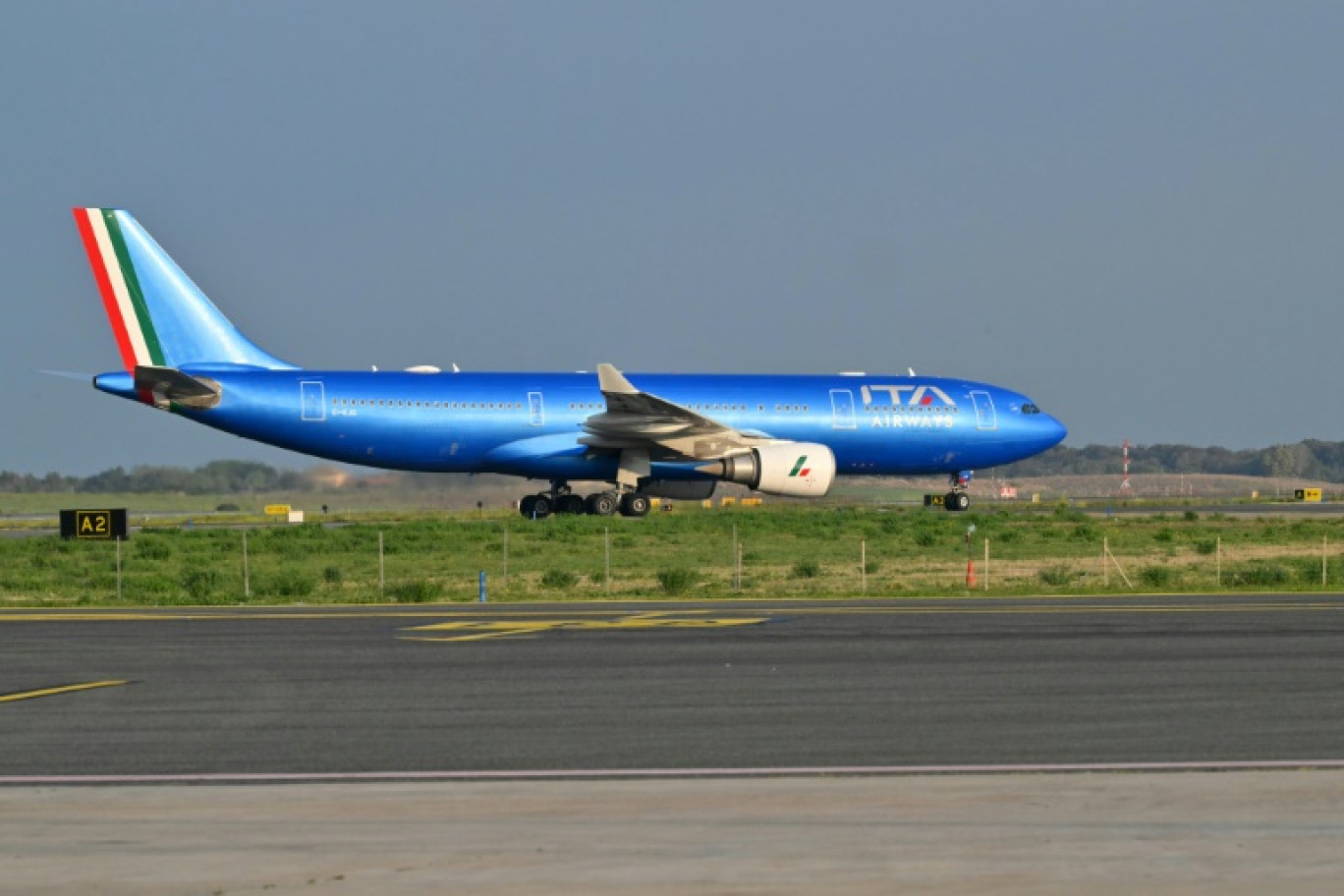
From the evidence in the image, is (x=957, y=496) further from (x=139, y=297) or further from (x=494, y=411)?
(x=139, y=297)

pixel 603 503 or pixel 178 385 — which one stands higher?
pixel 178 385

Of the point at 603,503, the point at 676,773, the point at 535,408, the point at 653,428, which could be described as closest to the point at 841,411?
the point at 653,428

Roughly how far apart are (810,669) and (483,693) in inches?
143

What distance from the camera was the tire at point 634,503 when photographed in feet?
180

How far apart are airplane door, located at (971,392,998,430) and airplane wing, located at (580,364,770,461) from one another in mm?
8565

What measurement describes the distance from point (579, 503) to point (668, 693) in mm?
39383

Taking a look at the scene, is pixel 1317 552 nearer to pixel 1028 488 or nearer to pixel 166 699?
pixel 166 699

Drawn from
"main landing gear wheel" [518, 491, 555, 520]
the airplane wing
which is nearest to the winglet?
the airplane wing

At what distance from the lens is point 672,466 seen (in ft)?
180

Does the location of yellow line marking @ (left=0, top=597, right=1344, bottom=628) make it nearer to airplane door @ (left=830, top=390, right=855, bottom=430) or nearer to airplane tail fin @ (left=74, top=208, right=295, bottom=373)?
airplane tail fin @ (left=74, top=208, right=295, bottom=373)

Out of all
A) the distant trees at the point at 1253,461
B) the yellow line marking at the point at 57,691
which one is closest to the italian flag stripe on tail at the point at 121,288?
the yellow line marking at the point at 57,691

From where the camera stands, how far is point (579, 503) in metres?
56.0

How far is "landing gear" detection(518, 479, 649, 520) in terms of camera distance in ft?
180

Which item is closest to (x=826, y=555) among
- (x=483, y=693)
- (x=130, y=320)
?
(x=130, y=320)
